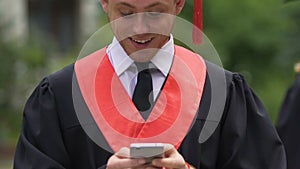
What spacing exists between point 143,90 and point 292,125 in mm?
2795

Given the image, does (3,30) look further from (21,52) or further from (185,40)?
(185,40)

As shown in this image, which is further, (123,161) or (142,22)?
(142,22)

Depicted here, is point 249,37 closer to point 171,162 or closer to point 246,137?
point 246,137

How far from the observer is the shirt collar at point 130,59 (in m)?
3.64

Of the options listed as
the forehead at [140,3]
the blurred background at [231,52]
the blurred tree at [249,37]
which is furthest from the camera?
the blurred tree at [249,37]

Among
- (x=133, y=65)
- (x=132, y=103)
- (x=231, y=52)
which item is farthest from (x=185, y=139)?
(x=231, y=52)

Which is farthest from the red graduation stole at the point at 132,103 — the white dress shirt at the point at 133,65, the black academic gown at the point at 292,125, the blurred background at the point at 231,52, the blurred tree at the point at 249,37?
the blurred tree at the point at 249,37

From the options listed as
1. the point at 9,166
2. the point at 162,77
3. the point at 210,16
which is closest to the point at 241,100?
the point at 162,77

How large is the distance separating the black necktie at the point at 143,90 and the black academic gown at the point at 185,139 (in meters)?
0.20

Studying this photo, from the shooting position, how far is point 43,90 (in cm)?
373

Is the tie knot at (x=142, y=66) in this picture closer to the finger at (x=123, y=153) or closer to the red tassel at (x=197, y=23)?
the red tassel at (x=197, y=23)

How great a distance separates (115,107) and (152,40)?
31 centimetres

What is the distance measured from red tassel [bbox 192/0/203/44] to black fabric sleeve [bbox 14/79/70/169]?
62cm

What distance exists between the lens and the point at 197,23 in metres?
3.80
